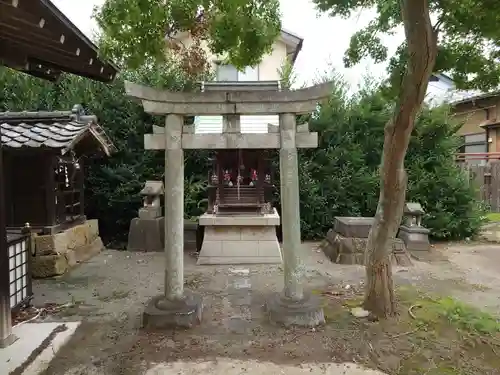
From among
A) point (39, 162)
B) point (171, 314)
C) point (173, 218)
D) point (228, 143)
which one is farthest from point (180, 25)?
point (171, 314)

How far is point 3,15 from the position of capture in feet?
9.09

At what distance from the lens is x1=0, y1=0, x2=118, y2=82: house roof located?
9.44 feet

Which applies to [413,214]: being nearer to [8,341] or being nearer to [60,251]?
[60,251]

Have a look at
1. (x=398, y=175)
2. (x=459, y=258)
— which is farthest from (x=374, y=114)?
(x=398, y=175)

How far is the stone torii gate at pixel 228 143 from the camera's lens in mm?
4602

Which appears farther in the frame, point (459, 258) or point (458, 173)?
point (458, 173)

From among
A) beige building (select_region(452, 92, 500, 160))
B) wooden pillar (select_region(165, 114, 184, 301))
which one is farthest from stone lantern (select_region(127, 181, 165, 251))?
beige building (select_region(452, 92, 500, 160))

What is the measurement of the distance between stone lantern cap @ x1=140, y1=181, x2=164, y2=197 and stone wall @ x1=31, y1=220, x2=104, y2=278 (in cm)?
145

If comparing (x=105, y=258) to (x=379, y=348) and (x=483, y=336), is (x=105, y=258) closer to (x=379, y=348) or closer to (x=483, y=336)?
(x=379, y=348)

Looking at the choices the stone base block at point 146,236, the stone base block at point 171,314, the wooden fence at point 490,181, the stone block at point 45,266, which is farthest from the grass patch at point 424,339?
the wooden fence at point 490,181

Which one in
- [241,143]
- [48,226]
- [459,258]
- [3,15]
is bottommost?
[459,258]

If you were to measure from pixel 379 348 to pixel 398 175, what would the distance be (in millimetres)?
1845

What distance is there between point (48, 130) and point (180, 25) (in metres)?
3.15

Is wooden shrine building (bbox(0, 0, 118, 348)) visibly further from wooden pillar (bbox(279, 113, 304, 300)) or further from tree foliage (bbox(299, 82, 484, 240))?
tree foliage (bbox(299, 82, 484, 240))
